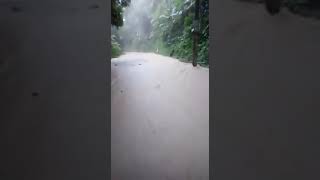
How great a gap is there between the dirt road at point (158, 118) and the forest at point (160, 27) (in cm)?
4

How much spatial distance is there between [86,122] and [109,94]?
139 mm

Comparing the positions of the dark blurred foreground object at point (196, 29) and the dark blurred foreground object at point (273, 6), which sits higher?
the dark blurred foreground object at point (273, 6)

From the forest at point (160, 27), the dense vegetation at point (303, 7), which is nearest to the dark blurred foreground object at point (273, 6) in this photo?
the dense vegetation at point (303, 7)

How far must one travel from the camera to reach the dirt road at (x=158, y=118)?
162cm

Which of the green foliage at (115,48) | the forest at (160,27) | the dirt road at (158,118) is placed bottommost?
the dirt road at (158,118)

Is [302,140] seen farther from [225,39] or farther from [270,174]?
[225,39]

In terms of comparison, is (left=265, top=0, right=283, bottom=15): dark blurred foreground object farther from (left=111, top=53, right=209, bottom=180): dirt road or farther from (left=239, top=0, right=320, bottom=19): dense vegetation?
(left=111, top=53, right=209, bottom=180): dirt road

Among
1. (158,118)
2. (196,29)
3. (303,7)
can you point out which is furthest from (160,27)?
(303,7)

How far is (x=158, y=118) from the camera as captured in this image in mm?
1677

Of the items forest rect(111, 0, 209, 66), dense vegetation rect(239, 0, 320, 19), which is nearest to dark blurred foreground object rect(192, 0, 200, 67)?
forest rect(111, 0, 209, 66)

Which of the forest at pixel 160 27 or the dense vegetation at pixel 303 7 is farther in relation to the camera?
the forest at pixel 160 27

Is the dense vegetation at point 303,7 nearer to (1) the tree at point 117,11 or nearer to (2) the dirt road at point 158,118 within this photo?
(2) the dirt road at point 158,118

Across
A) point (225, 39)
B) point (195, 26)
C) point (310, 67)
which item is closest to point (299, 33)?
point (310, 67)

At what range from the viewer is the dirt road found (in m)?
1.62
